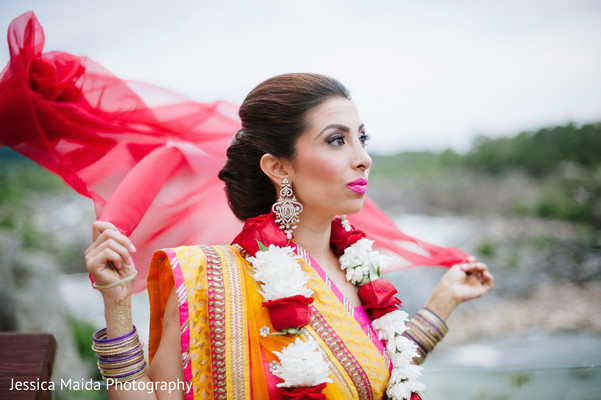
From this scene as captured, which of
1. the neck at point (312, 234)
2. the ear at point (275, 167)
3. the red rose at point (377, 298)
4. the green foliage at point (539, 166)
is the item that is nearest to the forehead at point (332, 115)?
the ear at point (275, 167)

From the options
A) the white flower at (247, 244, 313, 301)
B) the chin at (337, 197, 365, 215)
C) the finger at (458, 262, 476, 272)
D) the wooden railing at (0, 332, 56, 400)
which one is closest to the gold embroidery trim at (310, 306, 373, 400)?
the white flower at (247, 244, 313, 301)

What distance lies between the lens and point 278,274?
137 centimetres

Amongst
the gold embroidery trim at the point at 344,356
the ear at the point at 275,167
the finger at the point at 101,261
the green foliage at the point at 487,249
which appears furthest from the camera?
the green foliage at the point at 487,249

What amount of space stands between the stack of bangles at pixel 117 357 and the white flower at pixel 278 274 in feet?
1.24

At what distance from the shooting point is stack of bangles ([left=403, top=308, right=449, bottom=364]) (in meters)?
1.77

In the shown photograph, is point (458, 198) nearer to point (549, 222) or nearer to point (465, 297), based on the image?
point (549, 222)

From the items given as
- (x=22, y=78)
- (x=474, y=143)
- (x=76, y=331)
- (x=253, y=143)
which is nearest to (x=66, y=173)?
(x=22, y=78)

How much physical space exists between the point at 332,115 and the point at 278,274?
507mm

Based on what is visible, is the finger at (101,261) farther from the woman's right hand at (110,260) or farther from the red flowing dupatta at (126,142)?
the red flowing dupatta at (126,142)

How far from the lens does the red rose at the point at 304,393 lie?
125 cm

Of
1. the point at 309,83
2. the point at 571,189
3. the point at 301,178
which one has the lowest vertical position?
the point at 301,178

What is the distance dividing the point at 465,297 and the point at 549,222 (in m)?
4.44

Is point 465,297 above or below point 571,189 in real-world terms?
below

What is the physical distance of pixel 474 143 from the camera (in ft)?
18.3
